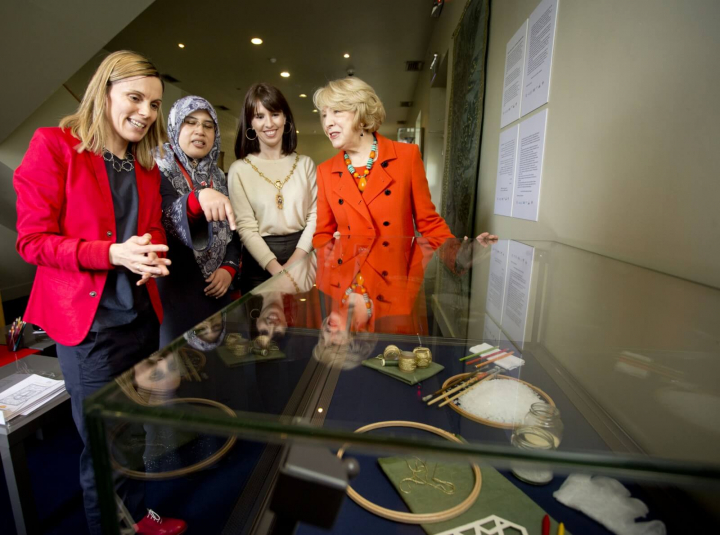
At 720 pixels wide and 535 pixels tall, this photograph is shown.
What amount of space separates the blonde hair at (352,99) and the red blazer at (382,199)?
0.18m

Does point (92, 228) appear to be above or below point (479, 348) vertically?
above

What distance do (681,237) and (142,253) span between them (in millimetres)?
1352

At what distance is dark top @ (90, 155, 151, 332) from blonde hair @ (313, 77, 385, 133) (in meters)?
0.87

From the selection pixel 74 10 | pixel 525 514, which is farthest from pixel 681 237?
pixel 74 10

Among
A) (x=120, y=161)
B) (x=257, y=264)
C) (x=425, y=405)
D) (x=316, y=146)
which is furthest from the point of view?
(x=316, y=146)

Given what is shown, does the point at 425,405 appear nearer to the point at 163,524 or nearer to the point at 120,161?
the point at 163,524

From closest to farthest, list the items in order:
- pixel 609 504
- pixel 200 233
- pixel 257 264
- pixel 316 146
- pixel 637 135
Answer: pixel 609 504 < pixel 637 135 < pixel 200 233 < pixel 257 264 < pixel 316 146

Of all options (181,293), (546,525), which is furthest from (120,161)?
(546,525)

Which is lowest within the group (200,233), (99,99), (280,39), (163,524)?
(163,524)

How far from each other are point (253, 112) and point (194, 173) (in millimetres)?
411

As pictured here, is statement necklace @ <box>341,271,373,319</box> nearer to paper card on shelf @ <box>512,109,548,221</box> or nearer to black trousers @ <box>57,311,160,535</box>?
black trousers @ <box>57,311,160,535</box>

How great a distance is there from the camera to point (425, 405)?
0.83 metres

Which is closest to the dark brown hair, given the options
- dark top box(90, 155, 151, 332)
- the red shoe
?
dark top box(90, 155, 151, 332)

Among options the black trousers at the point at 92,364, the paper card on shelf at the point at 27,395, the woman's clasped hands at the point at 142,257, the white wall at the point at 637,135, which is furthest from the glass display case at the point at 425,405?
the paper card on shelf at the point at 27,395
